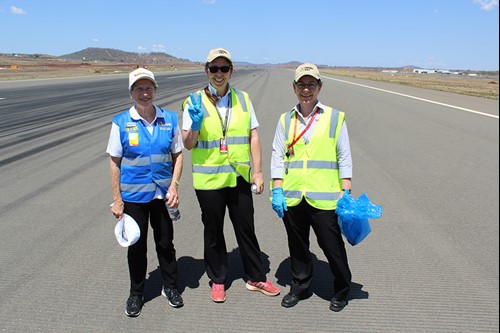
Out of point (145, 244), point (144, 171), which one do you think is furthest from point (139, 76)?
point (145, 244)

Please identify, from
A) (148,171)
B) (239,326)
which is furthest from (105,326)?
(148,171)

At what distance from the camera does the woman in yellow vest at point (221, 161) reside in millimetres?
3047

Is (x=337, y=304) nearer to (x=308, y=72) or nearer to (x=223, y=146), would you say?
(x=223, y=146)

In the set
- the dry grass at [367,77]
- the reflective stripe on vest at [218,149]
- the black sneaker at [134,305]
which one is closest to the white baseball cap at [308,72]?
the reflective stripe on vest at [218,149]

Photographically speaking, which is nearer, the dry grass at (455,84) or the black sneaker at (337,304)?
the black sneaker at (337,304)

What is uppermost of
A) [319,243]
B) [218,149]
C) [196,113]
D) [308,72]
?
[308,72]

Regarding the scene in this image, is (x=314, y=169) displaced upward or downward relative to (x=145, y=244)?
upward

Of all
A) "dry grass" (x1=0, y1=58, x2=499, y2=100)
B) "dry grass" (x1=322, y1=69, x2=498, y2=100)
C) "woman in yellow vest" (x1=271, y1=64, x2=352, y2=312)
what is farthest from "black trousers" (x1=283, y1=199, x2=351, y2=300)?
"dry grass" (x1=0, y1=58, x2=499, y2=100)

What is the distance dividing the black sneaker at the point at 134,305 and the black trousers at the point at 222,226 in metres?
0.60

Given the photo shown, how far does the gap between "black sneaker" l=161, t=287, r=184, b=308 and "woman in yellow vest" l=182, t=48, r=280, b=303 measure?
0.28 m

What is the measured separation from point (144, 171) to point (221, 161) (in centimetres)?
62

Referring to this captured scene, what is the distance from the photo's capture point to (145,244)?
3.23 m

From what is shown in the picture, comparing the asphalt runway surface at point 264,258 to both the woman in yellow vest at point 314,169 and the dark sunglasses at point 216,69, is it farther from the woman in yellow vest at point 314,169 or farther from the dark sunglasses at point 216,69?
the dark sunglasses at point 216,69

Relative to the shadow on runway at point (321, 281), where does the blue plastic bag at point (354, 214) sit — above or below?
above
